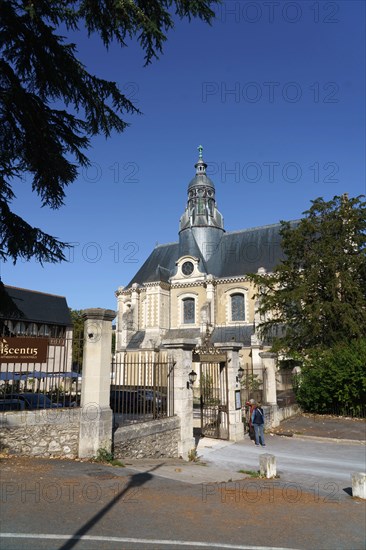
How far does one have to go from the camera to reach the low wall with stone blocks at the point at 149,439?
28.8 ft

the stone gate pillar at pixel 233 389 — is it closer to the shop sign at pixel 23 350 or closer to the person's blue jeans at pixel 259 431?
the person's blue jeans at pixel 259 431

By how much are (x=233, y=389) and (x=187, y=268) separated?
82.7ft

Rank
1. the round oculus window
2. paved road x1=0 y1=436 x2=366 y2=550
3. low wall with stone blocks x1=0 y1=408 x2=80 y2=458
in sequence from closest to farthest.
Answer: paved road x1=0 y1=436 x2=366 y2=550, low wall with stone blocks x1=0 y1=408 x2=80 y2=458, the round oculus window

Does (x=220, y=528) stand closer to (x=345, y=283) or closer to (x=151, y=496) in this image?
(x=151, y=496)

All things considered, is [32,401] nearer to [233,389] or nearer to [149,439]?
[149,439]

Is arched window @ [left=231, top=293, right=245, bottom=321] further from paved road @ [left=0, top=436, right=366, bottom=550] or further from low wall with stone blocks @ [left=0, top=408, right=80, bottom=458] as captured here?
low wall with stone blocks @ [left=0, top=408, right=80, bottom=458]

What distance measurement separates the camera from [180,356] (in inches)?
427

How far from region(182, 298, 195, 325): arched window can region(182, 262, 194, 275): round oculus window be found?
2494 mm

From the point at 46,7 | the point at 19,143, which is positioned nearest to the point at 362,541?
the point at 19,143

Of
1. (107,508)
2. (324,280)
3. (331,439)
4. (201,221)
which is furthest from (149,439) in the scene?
(201,221)

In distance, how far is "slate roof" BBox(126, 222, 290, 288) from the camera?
Answer: 3625 cm

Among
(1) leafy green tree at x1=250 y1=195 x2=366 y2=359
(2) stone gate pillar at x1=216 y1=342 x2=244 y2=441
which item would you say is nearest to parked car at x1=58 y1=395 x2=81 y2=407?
(2) stone gate pillar at x1=216 y1=342 x2=244 y2=441

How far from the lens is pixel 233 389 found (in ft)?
43.9

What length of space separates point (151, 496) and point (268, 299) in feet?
54.0
